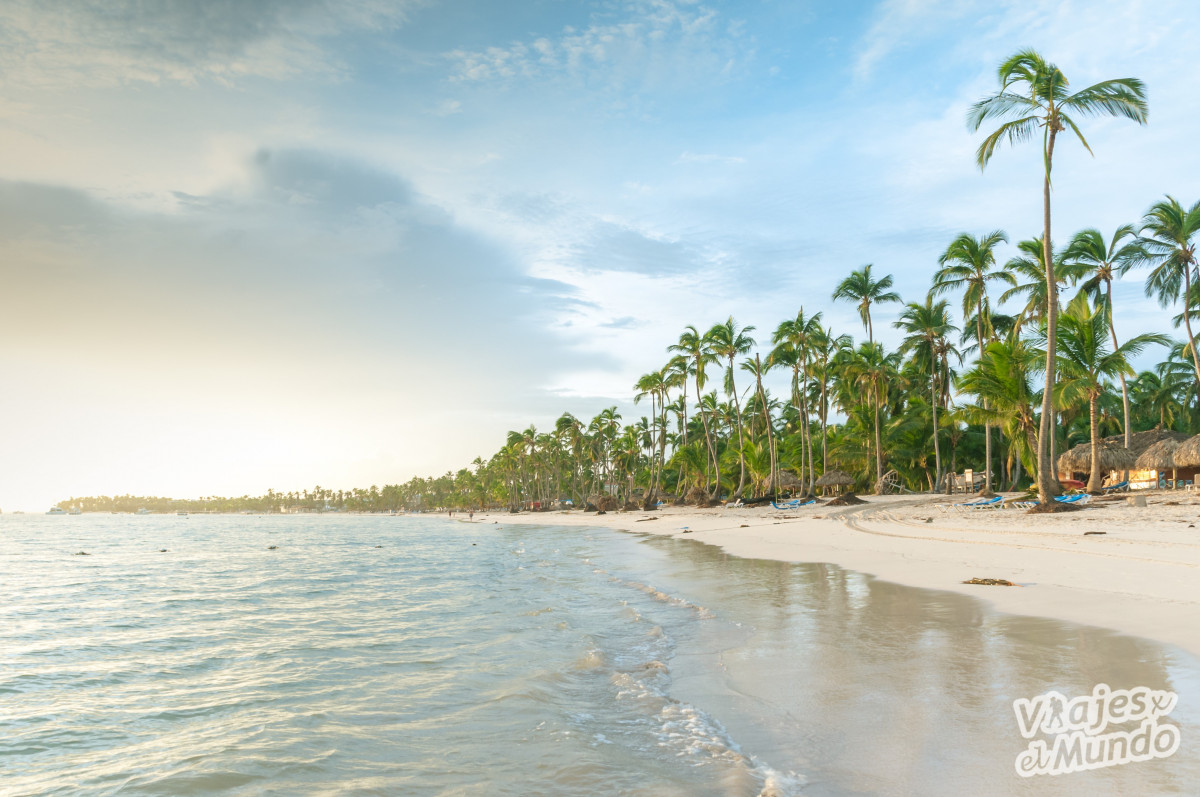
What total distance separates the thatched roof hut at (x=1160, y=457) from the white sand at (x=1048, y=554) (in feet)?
30.2

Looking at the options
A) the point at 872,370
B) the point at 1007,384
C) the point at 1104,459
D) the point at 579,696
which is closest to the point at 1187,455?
the point at 1104,459

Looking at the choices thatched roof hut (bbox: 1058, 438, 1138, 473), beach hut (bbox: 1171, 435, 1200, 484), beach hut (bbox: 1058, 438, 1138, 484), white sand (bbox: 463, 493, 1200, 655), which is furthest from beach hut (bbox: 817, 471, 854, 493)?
white sand (bbox: 463, 493, 1200, 655)

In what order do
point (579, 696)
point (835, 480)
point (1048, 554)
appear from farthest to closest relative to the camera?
point (835, 480), point (1048, 554), point (579, 696)

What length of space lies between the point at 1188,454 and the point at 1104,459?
4108 millimetres

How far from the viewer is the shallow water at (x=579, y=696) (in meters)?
4.52

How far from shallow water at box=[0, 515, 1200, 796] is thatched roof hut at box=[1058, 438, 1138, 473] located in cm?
2865

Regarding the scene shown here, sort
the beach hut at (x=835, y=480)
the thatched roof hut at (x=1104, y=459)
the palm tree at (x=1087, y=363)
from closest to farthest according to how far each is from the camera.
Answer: the palm tree at (x=1087, y=363) < the thatched roof hut at (x=1104, y=459) < the beach hut at (x=835, y=480)

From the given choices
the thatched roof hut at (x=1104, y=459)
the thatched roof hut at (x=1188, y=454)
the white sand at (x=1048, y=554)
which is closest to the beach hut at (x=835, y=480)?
the thatched roof hut at (x=1104, y=459)

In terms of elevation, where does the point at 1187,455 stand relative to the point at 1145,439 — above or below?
below

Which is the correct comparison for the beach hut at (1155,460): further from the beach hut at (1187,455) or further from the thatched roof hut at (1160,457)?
the beach hut at (1187,455)

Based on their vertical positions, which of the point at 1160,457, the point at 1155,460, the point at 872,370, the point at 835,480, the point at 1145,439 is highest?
the point at 872,370

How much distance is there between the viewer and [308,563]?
91.9 ft

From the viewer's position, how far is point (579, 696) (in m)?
6.80

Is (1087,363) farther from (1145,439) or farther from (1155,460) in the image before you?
(1145,439)
